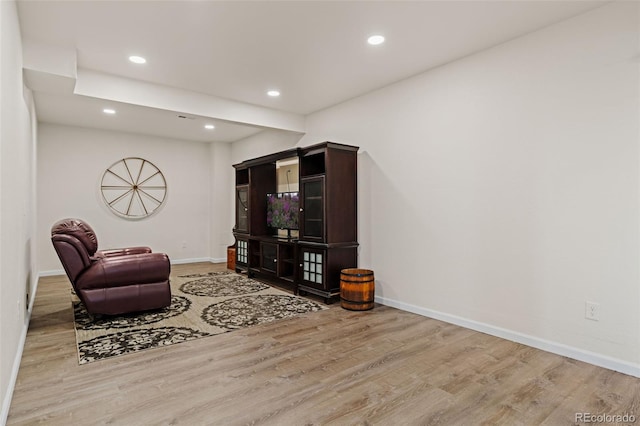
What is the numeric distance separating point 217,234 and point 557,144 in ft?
21.0

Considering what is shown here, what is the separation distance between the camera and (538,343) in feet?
9.43

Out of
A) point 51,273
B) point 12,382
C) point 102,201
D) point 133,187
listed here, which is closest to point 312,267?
point 12,382

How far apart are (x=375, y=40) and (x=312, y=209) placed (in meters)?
2.13

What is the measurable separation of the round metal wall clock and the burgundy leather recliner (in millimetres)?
3019

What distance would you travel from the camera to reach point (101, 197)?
6.39 metres

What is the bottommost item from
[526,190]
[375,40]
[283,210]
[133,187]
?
[283,210]

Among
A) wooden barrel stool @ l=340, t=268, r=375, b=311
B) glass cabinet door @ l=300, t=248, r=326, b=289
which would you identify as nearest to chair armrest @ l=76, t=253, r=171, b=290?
glass cabinet door @ l=300, t=248, r=326, b=289

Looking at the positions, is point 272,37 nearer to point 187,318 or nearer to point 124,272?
point 124,272

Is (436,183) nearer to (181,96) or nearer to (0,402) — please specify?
(181,96)

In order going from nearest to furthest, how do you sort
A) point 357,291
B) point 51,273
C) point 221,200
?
1. point 357,291
2. point 51,273
3. point 221,200

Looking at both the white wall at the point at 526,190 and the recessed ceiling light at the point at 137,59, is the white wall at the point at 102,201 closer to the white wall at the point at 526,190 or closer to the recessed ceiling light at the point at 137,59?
the recessed ceiling light at the point at 137,59

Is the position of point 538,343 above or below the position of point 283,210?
below

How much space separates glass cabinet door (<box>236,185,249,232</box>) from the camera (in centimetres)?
584

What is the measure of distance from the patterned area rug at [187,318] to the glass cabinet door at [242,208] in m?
1.20
